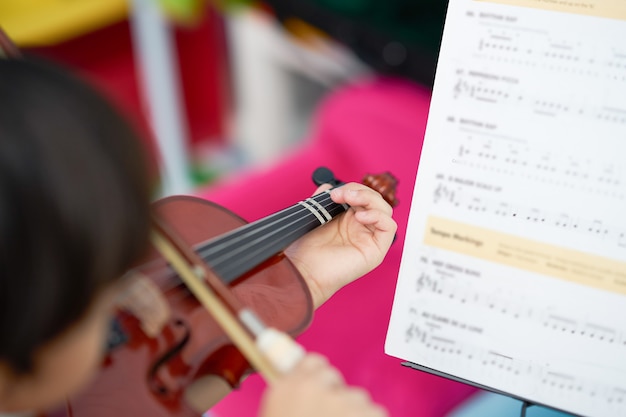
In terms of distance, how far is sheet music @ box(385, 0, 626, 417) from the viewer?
1.60 ft

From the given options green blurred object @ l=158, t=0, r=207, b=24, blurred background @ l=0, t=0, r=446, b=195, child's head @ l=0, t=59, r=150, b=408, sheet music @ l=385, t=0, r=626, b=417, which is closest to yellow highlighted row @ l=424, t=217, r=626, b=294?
sheet music @ l=385, t=0, r=626, b=417

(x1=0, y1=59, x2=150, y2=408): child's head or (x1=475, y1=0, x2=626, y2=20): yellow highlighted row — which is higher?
(x1=475, y1=0, x2=626, y2=20): yellow highlighted row

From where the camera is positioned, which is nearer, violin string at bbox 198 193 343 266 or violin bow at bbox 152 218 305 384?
violin bow at bbox 152 218 305 384

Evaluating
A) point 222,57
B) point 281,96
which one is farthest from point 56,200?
point 222,57

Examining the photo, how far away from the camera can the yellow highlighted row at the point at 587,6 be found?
47cm

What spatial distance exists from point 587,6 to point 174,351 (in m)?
0.45

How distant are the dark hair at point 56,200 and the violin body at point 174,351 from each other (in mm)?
119

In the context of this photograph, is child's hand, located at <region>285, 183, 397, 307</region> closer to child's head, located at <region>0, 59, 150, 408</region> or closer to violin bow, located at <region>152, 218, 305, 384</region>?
violin bow, located at <region>152, 218, 305, 384</region>

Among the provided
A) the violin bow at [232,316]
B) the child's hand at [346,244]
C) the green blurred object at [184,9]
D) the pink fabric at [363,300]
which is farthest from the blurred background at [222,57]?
the violin bow at [232,316]

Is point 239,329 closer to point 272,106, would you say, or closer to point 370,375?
point 370,375

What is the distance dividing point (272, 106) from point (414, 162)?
1197 mm

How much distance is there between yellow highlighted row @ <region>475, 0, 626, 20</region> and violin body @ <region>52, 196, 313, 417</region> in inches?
12.7

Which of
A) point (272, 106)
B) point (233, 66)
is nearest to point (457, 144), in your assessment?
point (272, 106)

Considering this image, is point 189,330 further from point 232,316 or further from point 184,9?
point 184,9
